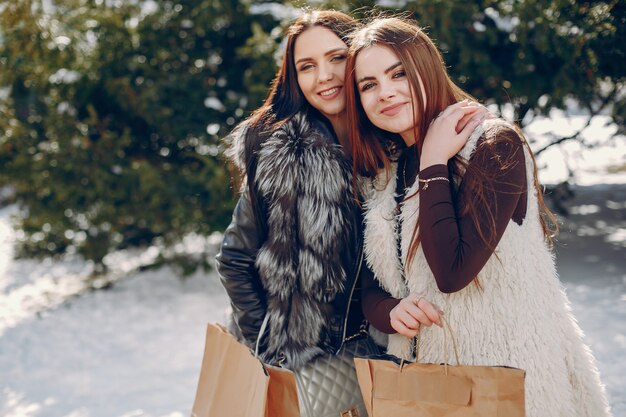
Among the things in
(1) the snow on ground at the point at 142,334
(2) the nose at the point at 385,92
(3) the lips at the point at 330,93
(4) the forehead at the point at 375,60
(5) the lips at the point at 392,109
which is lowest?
(1) the snow on ground at the point at 142,334

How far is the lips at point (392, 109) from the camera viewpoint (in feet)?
6.26

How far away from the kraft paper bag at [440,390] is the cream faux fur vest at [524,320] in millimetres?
217

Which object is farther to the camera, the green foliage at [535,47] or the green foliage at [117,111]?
the green foliage at [117,111]

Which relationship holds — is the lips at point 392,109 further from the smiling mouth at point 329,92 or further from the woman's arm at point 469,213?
the smiling mouth at point 329,92

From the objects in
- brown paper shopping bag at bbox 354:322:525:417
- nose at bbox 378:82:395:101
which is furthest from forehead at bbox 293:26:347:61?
brown paper shopping bag at bbox 354:322:525:417

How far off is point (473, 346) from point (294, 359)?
64 cm

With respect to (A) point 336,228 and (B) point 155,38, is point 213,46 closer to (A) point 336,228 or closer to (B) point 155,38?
(B) point 155,38

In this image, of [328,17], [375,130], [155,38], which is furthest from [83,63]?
[375,130]

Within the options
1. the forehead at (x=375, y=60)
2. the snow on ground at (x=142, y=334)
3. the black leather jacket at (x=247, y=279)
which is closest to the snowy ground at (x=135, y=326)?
the snow on ground at (x=142, y=334)

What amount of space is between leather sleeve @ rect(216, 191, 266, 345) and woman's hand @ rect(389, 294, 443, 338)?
0.67 m

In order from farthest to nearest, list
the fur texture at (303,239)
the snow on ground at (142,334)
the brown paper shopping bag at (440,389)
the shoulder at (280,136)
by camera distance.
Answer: the snow on ground at (142,334) → the shoulder at (280,136) → the fur texture at (303,239) → the brown paper shopping bag at (440,389)

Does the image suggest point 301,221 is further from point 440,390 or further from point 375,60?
point 440,390

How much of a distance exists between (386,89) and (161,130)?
4218 mm

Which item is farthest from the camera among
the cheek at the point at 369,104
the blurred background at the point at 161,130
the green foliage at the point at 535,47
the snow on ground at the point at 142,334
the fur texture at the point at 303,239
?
the blurred background at the point at 161,130
